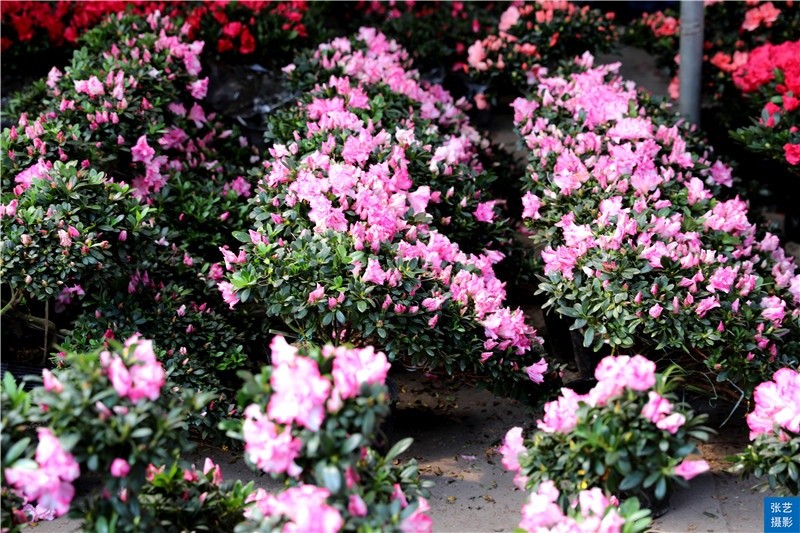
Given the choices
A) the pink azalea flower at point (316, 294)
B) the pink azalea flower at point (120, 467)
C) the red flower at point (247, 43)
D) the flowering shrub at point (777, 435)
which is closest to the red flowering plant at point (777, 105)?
the flowering shrub at point (777, 435)

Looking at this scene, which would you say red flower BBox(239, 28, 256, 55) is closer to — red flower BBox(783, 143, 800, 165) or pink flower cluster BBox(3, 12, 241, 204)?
pink flower cluster BBox(3, 12, 241, 204)

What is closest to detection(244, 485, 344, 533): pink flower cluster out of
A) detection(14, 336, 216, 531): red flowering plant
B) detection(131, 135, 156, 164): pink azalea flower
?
detection(14, 336, 216, 531): red flowering plant

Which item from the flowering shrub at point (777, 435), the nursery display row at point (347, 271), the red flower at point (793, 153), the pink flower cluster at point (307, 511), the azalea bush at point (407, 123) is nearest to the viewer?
the pink flower cluster at point (307, 511)

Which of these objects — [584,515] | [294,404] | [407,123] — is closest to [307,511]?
[294,404]

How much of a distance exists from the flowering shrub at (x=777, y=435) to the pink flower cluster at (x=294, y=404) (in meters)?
1.23

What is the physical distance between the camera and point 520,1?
17.8ft

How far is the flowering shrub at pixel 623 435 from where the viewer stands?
219 cm

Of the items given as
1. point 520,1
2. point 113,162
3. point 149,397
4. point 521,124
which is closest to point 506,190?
point 521,124

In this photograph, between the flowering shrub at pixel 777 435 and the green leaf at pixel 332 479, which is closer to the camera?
the green leaf at pixel 332 479

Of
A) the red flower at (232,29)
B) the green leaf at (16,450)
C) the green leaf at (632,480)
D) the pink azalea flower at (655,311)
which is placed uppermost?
the red flower at (232,29)

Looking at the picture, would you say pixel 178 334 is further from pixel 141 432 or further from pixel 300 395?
pixel 300 395

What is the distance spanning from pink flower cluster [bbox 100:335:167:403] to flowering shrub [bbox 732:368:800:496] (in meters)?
1.62

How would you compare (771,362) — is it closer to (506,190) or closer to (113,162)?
(506,190)

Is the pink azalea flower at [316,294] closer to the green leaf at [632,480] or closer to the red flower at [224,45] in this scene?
the green leaf at [632,480]
